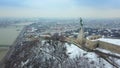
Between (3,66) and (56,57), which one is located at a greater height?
(56,57)

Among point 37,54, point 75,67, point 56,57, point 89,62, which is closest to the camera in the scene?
point 75,67

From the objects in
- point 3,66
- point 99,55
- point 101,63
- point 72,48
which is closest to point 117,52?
point 99,55

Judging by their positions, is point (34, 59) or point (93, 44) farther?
point (93, 44)

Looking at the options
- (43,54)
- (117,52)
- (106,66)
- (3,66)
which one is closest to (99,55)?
(117,52)

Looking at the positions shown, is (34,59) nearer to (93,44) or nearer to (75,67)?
(75,67)

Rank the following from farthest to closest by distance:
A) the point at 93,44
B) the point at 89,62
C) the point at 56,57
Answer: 1. the point at 93,44
2. the point at 56,57
3. the point at 89,62

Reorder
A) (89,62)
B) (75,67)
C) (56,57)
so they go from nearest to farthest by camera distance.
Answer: (75,67) < (89,62) < (56,57)

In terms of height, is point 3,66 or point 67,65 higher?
point 67,65

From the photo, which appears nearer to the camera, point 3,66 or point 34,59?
point 34,59

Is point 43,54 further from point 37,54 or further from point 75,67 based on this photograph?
point 75,67
